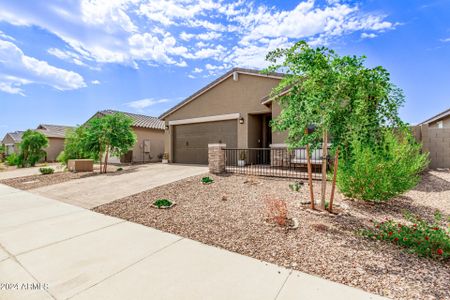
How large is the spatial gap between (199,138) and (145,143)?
281 inches

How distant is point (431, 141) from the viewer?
898cm

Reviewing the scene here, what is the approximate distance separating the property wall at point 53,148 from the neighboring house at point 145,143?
30.0 feet

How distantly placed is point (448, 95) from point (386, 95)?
497 inches

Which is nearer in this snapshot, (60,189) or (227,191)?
(227,191)

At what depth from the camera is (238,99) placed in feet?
42.5

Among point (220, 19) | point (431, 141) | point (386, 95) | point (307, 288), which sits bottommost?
point (307, 288)

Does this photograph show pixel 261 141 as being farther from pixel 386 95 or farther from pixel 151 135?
pixel 151 135

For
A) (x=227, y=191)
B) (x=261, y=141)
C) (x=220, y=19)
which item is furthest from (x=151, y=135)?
(x=227, y=191)

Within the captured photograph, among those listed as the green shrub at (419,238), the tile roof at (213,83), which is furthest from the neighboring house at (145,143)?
the green shrub at (419,238)

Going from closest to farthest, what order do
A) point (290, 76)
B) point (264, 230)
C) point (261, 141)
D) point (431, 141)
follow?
point (264, 230) < point (290, 76) < point (431, 141) < point (261, 141)

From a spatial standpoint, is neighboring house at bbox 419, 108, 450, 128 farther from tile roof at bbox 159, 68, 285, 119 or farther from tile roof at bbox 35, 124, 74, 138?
tile roof at bbox 35, 124, 74, 138

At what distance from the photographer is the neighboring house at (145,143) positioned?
1839 cm

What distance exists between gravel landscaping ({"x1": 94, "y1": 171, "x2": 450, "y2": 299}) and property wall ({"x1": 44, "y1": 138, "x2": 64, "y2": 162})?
2446 cm

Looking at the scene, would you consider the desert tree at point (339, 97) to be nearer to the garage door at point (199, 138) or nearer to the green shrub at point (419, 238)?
the green shrub at point (419, 238)
